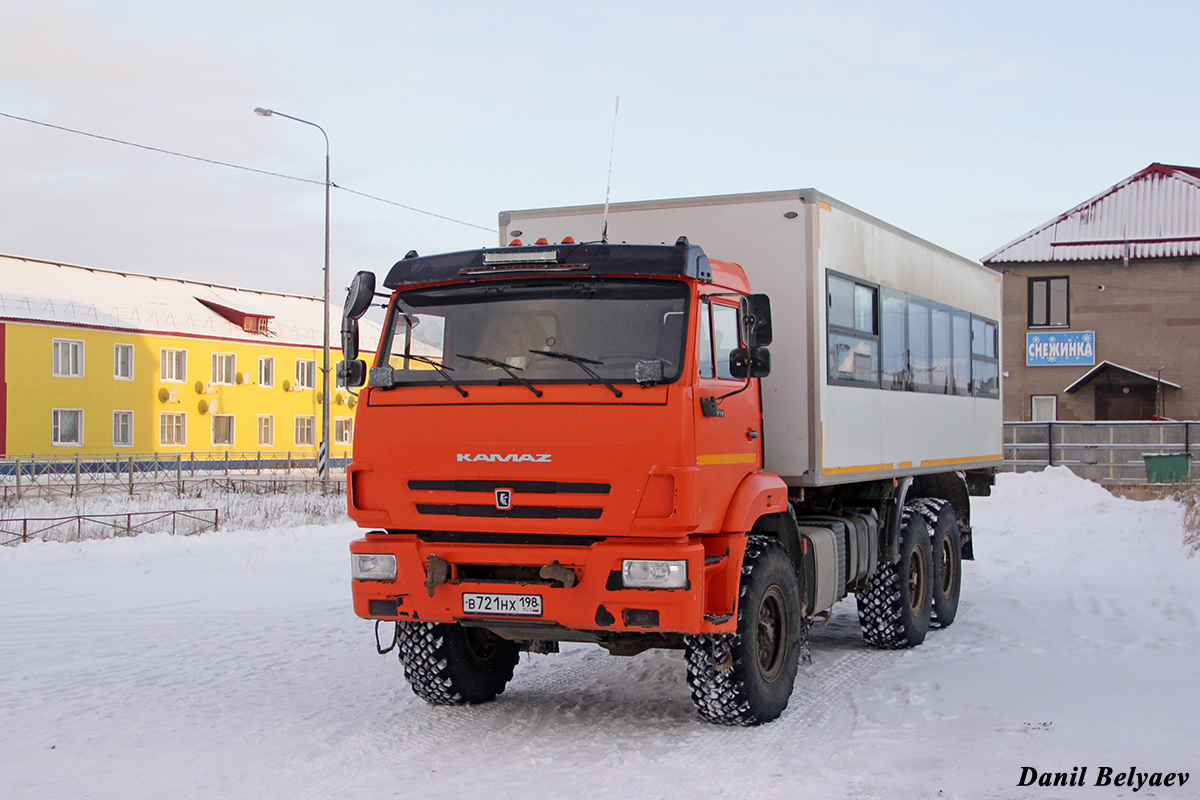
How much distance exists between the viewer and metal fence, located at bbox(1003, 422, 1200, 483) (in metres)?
30.0

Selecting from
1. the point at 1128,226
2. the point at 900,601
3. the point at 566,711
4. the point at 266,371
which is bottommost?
the point at 566,711

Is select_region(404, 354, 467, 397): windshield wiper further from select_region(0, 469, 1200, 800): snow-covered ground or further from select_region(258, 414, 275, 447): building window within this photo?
select_region(258, 414, 275, 447): building window

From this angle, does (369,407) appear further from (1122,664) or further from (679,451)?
(1122,664)

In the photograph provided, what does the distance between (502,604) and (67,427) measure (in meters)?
40.2

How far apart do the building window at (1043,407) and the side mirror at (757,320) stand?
32383 millimetres

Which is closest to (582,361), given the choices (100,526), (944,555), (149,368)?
(944,555)

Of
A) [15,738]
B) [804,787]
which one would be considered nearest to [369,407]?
[15,738]

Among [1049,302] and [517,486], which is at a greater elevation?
[1049,302]

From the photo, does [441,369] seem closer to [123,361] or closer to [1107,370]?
[1107,370]

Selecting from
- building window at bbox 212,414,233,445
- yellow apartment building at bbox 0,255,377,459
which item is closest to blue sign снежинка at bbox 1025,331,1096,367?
yellow apartment building at bbox 0,255,377,459

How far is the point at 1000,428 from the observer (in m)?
14.4

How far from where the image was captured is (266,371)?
50562 millimetres

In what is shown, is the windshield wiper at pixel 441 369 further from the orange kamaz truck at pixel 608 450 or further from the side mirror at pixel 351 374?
the side mirror at pixel 351 374

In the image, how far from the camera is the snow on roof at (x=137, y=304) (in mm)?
43094
